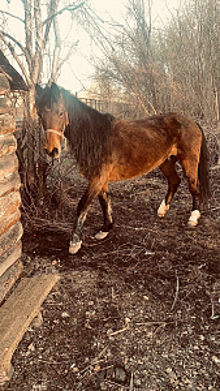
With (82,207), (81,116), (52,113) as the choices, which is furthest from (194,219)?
(52,113)

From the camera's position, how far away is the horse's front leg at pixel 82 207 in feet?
11.5

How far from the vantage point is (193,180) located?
4402mm

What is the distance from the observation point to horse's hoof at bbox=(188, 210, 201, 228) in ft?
14.1

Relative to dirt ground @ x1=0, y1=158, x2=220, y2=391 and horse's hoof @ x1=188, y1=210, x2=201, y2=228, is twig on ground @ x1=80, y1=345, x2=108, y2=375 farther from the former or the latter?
horse's hoof @ x1=188, y1=210, x2=201, y2=228

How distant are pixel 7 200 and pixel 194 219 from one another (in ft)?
9.30

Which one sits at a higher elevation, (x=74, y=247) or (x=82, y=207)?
(x=82, y=207)

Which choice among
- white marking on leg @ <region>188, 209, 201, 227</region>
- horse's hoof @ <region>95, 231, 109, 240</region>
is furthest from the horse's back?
white marking on leg @ <region>188, 209, 201, 227</region>

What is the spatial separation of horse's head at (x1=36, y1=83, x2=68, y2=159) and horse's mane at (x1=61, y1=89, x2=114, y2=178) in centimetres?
21

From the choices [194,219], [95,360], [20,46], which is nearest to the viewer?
[95,360]

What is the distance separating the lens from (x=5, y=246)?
2740mm

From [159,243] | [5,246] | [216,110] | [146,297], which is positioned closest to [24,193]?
[5,246]

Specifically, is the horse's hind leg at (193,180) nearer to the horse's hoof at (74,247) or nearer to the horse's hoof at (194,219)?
the horse's hoof at (194,219)

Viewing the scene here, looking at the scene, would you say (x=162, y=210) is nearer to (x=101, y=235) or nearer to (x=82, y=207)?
(x=101, y=235)

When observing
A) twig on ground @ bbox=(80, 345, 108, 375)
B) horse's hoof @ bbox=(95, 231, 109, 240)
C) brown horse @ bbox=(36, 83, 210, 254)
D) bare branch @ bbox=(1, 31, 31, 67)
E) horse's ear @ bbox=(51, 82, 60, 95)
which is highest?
bare branch @ bbox=(1, 31, 31, 67)
